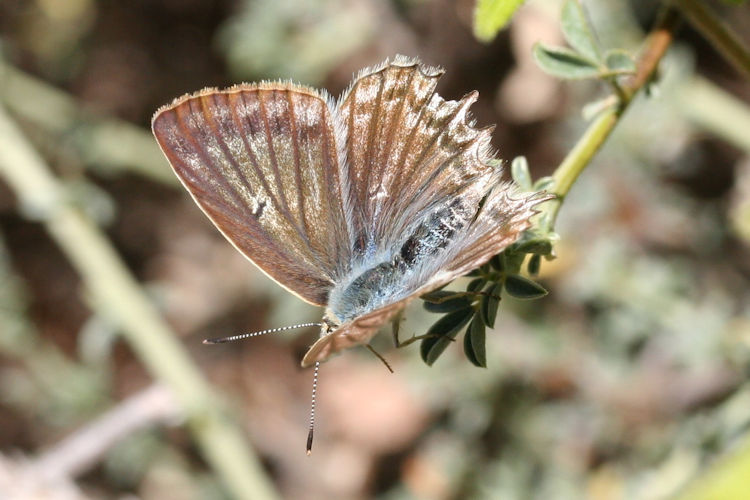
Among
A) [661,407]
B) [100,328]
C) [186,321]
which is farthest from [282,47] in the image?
[661,407]

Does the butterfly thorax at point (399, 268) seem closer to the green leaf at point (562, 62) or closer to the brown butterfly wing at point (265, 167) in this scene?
the brown butterfly wing at point (265, 167)

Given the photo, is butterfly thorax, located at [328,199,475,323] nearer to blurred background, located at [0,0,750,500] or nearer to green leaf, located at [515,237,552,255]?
green leaf, located at [515,237,552,255]

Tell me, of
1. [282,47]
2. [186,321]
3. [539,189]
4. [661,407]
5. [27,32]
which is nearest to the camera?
[539,189]

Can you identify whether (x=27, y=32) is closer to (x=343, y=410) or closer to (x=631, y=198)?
(x=343, y=410)

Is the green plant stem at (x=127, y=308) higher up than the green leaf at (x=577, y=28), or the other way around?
the green plant stem at (x=127, y=308)

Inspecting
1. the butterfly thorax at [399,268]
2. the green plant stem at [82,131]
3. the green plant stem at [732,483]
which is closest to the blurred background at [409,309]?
the green plant stem at [82,131]

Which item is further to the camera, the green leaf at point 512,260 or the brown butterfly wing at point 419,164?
the brown butterfly wing at point 419,164
